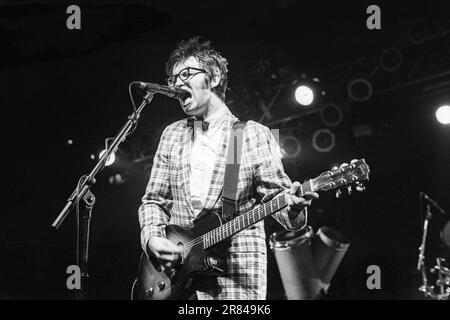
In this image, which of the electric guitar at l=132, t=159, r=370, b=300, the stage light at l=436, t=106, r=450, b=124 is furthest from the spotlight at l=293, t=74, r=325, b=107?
the electric guitar at l=132, t=159, r=370, b=300

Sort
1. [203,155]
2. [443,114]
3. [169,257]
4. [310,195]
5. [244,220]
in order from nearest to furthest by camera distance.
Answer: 1. [310,195]
2. [244,220]
3. [169,257]
4. [203,155]
5. [443,114]

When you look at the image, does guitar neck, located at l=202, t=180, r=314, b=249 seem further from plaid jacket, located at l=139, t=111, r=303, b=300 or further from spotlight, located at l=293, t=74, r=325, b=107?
spotlight, located at l=293, t=74, r=325, b=107

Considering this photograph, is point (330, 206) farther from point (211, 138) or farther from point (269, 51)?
point (211, 138)

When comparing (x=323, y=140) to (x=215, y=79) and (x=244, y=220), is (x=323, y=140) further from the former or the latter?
(x=244, y=220)

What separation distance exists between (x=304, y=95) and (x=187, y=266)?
86.5 inches

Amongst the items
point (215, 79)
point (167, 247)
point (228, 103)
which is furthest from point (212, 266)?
point (228, 103)

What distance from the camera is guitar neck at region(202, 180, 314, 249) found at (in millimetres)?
2068

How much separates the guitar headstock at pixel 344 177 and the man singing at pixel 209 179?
0.07 meters

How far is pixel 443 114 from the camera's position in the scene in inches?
142

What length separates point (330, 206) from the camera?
4629 millimetres

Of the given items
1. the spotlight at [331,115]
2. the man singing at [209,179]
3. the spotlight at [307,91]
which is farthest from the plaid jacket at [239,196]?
the spotlight at [331,115]

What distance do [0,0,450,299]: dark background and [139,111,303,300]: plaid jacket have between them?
0.44 metres

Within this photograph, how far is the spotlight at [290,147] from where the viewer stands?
417 centimetres
